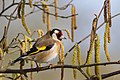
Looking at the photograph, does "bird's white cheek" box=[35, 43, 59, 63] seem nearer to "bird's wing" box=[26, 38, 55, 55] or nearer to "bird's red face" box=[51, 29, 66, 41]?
"bird's wing" box=[26, 38, 55, 55]

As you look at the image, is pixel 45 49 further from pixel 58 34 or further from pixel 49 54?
pixel 58 34

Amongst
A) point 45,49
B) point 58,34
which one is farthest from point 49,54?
point 58,34

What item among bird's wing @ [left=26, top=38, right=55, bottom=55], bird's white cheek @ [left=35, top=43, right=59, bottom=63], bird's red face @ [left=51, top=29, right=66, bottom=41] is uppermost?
bird's red face @ [left=51, top=29, right=66, bottom=41]

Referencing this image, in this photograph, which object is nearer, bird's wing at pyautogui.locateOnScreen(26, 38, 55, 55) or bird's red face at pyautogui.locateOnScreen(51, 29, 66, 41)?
bird's wing at pyautogui.locateOnScreen(26, 38, 55, 55)

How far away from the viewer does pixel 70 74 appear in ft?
19.3

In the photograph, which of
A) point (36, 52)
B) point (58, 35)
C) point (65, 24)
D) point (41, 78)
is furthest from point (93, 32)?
point (65, 24)

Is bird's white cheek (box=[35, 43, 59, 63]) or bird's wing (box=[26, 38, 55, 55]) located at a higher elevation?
bird's wing (box=[26, 38, 55, 55])

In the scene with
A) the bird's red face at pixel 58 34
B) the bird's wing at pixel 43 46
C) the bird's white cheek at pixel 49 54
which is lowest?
the bird's white cheek at pixel 49 54

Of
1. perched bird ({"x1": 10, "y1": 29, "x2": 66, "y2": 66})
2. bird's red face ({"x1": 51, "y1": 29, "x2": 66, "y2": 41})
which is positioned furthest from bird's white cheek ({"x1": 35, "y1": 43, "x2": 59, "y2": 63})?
bird's red face ({"x1": 51, "y1": 29, "x2": 66, "y2": 41})

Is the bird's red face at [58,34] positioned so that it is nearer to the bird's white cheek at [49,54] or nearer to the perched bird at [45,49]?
the perched bird at [45,49]

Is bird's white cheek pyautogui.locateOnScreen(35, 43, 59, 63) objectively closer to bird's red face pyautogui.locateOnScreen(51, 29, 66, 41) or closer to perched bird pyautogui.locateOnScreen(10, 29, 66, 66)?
perched bird pyautogui.locateOnScreen(10, 29, 66, 66)

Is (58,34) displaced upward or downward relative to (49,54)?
upward

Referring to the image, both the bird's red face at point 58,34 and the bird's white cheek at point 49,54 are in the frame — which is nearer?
the bird's white cheek at point 49,54

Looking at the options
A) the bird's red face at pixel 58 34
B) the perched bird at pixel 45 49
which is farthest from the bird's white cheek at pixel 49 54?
the bird's red face at pixel 58 34
